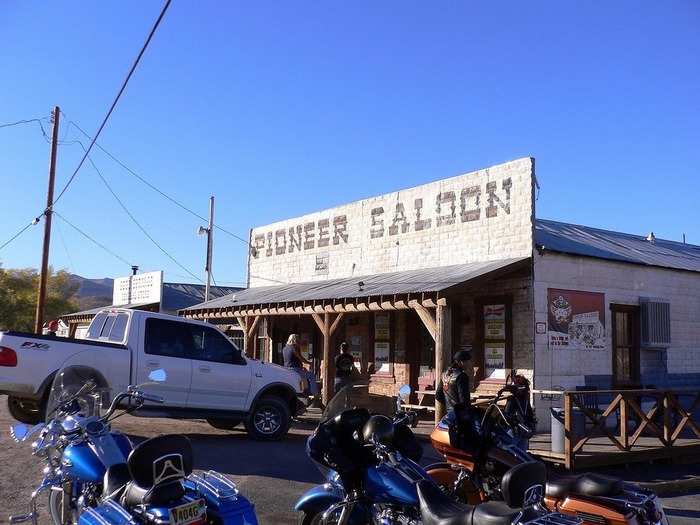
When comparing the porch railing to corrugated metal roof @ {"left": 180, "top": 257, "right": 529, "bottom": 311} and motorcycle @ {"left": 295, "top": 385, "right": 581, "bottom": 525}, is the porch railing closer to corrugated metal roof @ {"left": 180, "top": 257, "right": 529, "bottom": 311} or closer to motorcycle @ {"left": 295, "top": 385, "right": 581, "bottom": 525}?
corrugated metal roof @ {"left": 180, "top": 257, "right": 529, "bottom": 311}

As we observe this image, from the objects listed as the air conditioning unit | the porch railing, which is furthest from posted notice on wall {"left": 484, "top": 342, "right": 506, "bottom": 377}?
the air conditioning unit

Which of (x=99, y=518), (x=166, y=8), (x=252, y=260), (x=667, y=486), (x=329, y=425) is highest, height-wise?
(x=166, y=8)

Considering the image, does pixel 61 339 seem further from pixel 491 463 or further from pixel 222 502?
pixel 222 502

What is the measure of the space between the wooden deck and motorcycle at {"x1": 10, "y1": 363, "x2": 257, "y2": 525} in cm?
629

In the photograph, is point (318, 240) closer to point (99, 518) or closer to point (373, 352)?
point (373, 352)

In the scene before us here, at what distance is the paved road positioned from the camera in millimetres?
7332

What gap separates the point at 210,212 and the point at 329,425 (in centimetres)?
2531

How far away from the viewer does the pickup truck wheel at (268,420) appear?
11.7m

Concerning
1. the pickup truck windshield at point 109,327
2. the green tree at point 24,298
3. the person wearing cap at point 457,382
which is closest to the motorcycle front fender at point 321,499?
the person wearing cap at point 457,382

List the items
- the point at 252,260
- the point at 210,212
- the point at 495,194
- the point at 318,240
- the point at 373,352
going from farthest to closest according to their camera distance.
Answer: the point at 210,212, the point at 252,260, the point at 318,240, the point at 373,352, the point at 495,194

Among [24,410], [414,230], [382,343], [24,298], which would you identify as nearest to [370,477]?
[24,410]

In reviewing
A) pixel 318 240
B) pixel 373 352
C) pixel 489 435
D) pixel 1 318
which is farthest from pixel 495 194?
pixel 1 318

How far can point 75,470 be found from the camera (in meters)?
4.82

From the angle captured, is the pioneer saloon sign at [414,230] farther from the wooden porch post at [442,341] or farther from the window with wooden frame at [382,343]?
the wooden porch post at [442,341]
